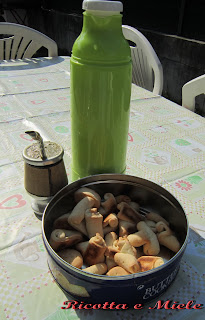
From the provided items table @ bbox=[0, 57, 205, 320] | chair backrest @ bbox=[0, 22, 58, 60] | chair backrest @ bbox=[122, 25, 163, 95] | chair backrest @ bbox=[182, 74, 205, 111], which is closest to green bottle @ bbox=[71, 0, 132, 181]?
table @ bbox=[0, 57, 205, 320]

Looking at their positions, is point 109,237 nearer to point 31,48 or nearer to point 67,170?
point 67,170

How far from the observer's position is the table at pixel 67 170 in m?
0.40

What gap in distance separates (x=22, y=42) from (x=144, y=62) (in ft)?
2.53

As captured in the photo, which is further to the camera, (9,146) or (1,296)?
(9,146)

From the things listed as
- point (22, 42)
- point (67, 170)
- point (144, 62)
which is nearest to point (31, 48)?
point (22, 42)

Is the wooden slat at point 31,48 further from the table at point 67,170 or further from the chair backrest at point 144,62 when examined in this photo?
the chair backrest at point 144,62

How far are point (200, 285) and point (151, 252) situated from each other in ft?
0.33

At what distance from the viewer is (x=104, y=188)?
20.6 inches

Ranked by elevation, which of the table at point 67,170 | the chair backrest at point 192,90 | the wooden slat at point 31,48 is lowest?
the table at point 67,170

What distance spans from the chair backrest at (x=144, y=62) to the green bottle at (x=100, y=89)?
831mm

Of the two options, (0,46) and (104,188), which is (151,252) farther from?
(0,46)

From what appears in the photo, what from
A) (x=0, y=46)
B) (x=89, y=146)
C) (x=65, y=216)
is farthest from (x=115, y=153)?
(x=0, y=46)

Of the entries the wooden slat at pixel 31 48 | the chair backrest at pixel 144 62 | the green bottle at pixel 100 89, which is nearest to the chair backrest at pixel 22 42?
the wooden slat at pixel 31 48

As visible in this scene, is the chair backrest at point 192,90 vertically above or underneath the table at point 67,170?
above
